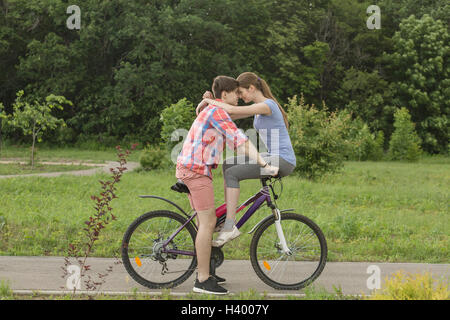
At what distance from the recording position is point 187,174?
4.99m

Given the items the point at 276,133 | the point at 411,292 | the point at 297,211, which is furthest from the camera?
the point at 297,211

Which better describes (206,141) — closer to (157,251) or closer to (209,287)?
(157,251)

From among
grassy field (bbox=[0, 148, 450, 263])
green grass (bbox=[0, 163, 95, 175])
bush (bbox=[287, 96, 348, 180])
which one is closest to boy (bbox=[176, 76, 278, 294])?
grassy field (bbox=[0, 148, 450, 263])

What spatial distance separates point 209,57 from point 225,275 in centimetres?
3034

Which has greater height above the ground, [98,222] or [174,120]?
[98,222]

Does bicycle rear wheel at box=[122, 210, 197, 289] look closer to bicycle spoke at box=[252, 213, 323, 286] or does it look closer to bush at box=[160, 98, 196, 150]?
bicycle spoke at box=[252, 213, 323, 286]

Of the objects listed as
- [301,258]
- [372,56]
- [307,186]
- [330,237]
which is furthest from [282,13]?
[301,258]

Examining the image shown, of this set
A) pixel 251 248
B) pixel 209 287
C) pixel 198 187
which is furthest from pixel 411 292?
pixel 198 187

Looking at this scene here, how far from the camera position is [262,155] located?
206 inches

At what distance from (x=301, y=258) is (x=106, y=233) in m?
3.26

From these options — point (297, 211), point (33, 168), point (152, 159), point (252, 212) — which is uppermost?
point (252, 212)

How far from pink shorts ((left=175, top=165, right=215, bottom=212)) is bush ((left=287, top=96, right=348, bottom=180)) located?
10676 mm

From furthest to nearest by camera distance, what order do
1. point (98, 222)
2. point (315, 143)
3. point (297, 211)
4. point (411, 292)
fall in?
1. point (315, 143)
2. point (297, 211)
3. point (98, 222)
4. point (411, 292)

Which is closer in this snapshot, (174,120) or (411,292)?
(411,292)
